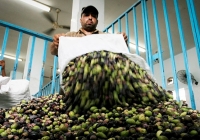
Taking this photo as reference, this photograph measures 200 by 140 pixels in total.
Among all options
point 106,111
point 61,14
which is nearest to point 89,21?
point 106,111

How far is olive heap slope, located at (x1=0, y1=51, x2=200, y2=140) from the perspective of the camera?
0.95 metres

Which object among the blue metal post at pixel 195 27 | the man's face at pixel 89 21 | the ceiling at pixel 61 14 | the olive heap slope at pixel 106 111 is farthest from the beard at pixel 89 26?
the ceiling at pixel 61 14

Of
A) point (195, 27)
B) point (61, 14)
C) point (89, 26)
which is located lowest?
point (195, 27)

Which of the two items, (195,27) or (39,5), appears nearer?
(195,27)

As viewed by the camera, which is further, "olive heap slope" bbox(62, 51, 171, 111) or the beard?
the beard

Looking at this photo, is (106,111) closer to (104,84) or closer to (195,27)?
(104,84)

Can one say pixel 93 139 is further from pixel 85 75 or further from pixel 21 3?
pixel 21 3

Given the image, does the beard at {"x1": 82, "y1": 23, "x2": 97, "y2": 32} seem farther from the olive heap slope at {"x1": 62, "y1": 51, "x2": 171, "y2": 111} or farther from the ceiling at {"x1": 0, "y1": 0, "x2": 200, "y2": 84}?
the ceiling at {"x1": 0, "y1": 0, "x2": 200, "y2": 84}

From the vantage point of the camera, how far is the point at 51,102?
5.22 feet

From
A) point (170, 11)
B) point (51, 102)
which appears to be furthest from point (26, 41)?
point (51, 102)

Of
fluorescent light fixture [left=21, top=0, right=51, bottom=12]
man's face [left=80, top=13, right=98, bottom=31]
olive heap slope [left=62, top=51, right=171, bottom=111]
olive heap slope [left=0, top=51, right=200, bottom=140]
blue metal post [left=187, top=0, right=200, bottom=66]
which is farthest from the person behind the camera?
fluorescent light fixture [left=21, top=0, right=51, bottom=12]

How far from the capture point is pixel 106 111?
46.7 inches

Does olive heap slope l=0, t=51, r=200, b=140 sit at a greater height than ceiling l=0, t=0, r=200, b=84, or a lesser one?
lesser

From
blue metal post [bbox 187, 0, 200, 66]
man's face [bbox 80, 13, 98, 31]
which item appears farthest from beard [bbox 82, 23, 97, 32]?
blue metal post [bbox 187, 0, 200, 66]
